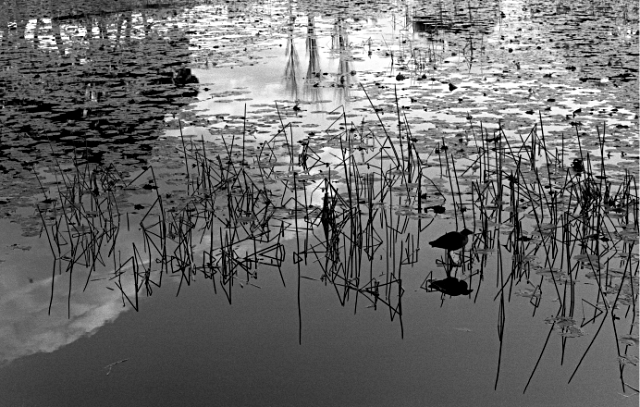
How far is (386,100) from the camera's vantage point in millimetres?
6789

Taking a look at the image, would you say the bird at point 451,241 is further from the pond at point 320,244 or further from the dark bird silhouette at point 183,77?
the dark bird silhouette at point 183,77

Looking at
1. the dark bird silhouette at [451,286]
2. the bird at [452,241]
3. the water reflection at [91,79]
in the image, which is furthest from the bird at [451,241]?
the water reflection at [91,79]

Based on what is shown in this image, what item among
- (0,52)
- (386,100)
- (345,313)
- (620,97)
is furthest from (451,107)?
(0,52)

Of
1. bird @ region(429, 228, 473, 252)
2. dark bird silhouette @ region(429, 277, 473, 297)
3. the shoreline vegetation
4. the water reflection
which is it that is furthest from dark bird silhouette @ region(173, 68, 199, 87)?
dark bird silhouette @ region(429, 277, 473, 297)

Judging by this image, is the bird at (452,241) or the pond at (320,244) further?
the bird at (452,241)

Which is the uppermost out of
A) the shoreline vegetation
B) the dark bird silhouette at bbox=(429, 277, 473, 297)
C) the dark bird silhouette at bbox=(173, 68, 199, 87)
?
the dark bird silhouette at bbox=(173, 68, 199, 87)

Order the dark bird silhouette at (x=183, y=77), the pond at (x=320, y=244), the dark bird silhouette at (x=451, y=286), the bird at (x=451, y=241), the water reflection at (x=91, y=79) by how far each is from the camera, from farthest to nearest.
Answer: the dark bird silhouette at (x=183, y=77) → the water reflection at (x=91, y=79) → the bird at (x=451, y=241) → the dark bird silhouette at (x=451, y=286) → the pond at (x=320, y=244)

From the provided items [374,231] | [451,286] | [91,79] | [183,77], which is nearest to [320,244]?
[374,231]

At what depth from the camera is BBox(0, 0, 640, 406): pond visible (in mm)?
2719

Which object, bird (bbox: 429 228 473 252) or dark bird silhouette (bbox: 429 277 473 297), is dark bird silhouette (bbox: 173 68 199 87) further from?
dark bird silhouette (bbox: 429 277 473 297)

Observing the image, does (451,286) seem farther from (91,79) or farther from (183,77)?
(91,79)

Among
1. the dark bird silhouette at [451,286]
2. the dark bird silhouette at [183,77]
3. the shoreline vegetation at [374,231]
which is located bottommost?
the dark bird silhouette at [451,286]

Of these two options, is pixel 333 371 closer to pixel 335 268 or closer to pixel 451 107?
pixel 335 268

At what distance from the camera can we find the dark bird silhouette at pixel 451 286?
10.8 feet
